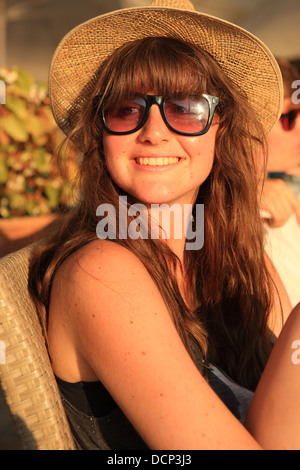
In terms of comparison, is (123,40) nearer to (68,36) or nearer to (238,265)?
(68,36)

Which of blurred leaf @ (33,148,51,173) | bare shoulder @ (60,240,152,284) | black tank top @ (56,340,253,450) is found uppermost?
blurred leaf @ (33,148,51,173)

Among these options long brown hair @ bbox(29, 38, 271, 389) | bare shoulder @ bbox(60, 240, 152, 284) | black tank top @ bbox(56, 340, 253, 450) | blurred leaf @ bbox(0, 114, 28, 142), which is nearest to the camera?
bare shoulder @ bbox(60, 240, 152, 284)

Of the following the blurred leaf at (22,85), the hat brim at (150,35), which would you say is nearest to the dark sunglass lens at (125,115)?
the hat brim at (150,35)

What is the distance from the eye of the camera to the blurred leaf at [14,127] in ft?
11.1

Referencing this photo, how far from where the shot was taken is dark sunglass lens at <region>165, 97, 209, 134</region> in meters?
1.62

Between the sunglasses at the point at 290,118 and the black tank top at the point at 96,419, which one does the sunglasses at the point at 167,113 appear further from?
the sunglasses at the point at 290,118

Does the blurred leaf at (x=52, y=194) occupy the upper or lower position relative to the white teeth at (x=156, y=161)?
lower

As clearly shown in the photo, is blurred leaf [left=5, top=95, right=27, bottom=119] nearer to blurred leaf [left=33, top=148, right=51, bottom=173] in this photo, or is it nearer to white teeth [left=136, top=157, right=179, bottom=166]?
blurred leaf [left=33, top=148, right=51, bottom=173]

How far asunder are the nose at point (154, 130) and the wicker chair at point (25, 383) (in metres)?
0.66

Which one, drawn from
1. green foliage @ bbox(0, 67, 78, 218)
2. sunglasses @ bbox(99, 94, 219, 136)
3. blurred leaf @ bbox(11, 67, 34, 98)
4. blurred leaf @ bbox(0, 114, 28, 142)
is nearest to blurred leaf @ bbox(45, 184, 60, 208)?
green foliage @ bbox(0, 67, 78, 218)

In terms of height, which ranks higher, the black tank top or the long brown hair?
the long brown hair

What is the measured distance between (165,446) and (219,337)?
0.77 metres

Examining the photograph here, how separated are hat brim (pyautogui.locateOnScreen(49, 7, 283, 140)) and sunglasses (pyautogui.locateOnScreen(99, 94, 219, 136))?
0.22 meters

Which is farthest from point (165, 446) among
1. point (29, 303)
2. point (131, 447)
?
point (29, 303)
